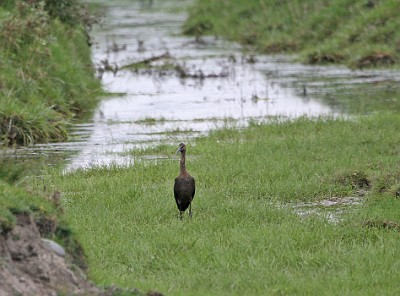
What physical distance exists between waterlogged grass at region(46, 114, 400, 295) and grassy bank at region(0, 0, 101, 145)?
101 inches

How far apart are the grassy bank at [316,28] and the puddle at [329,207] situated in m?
14.4

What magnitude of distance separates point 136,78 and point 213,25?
39.5 ft

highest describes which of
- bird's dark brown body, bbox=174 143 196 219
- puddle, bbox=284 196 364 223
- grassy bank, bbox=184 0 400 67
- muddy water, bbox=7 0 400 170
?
grassy bank, bbox=184 0 400 67

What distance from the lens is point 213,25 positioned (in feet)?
121

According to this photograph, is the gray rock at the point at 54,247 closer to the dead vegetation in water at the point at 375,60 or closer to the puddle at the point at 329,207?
the puddle at the point at 329,207

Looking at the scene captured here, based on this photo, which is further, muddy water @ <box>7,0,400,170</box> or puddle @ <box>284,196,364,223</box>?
muddy water @ <box>7,0,400,170</box>

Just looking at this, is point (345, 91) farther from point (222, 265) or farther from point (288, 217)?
point (222, 265)

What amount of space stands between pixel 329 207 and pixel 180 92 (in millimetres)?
12015

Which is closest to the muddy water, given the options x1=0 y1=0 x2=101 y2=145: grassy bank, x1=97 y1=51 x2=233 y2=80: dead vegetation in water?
x1=97 y1=51 x2=233 y2=80: dead vegetation in water

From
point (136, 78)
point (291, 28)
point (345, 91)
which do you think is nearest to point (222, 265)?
point (345, 91)

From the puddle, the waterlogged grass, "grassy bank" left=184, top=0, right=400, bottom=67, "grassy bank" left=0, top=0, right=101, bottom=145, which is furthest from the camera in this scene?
"grassy bank" left=184, top=0, right=400, bottom=67

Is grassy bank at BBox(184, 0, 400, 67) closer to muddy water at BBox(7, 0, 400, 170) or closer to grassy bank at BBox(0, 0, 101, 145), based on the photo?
muddy water at BBox(7, 0, 400, 170)

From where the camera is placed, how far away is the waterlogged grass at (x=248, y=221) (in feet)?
26.7

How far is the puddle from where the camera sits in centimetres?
1055
